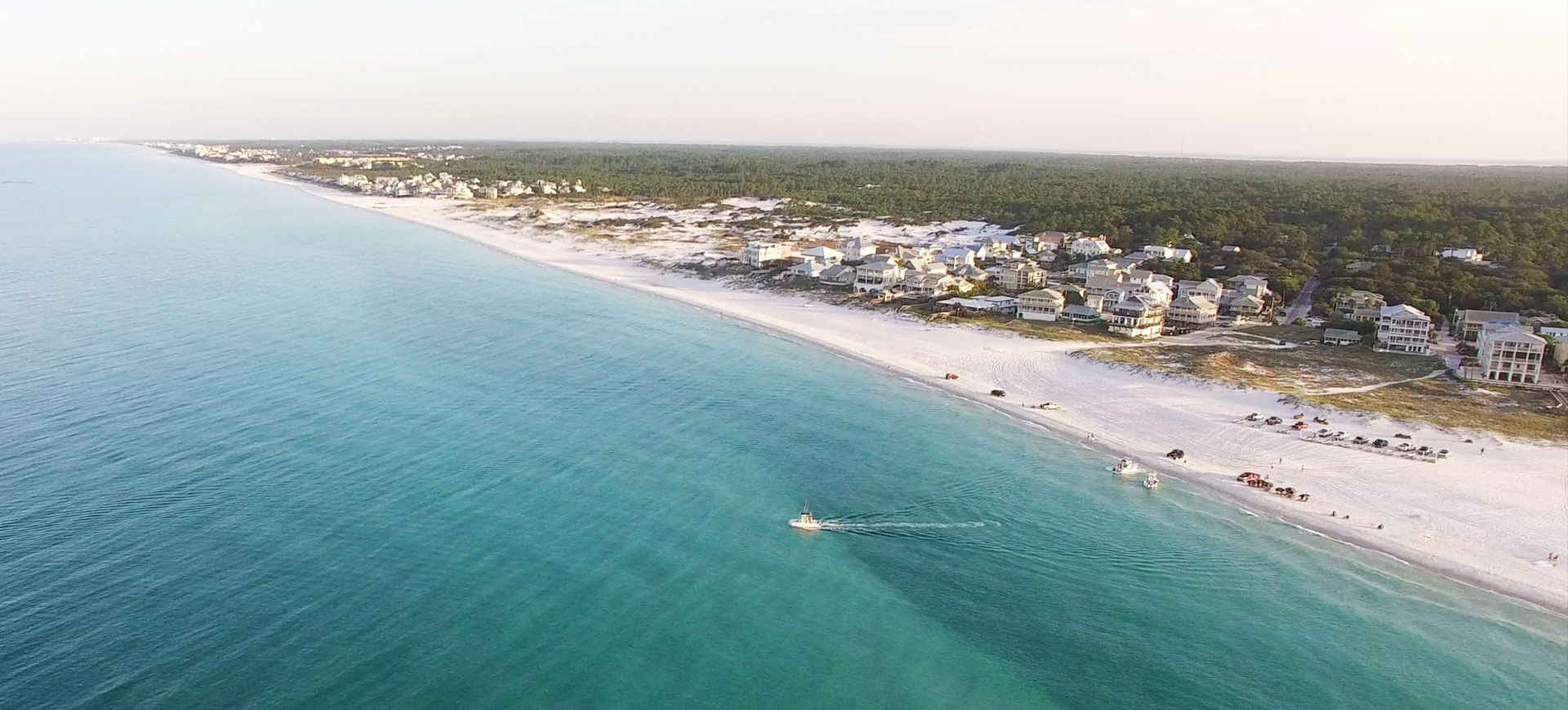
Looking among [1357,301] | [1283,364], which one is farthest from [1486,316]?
[1283,364]

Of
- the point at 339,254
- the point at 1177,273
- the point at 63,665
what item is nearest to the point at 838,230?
the point at 1177,273

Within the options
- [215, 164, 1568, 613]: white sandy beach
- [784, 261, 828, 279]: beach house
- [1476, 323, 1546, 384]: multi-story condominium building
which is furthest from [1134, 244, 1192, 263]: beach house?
[1476, 323, 1546, 384]: multi-story condominium building

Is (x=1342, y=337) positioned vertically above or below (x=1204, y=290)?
below

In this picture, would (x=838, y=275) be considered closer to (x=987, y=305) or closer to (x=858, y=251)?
(x=858, y=251)

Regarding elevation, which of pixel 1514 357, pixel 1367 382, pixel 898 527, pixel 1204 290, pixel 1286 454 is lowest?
pixel 898 527

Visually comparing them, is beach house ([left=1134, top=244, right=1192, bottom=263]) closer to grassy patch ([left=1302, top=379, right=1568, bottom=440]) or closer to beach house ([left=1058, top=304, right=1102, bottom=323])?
beach house ([left=1058, top=304, right=1102, bottom=323])

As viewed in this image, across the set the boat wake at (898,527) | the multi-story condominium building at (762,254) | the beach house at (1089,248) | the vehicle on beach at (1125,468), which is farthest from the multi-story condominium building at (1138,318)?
the multi-story condominium building at (762,254)
